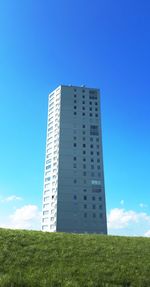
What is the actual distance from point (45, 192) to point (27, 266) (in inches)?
4874

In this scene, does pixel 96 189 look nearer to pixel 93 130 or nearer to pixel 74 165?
pixel 74 165

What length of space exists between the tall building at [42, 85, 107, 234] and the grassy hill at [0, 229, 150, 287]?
103946 millimetres

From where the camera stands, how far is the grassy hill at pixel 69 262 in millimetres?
11922

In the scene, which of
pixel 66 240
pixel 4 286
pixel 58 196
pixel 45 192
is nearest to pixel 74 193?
pixel 58 196

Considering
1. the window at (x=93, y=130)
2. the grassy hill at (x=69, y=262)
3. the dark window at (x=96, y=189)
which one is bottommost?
the grassy hill at (x=69, y=262)

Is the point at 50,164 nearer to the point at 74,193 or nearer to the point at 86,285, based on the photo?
the point at 74,193

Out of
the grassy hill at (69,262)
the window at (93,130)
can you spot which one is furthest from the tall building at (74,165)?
the grassy hill at (69,262)

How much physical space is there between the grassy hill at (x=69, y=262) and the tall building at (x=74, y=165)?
103946 mm

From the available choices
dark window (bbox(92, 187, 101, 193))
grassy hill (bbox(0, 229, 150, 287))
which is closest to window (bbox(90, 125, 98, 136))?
dark window (bbox(92, 187, 101, 193))

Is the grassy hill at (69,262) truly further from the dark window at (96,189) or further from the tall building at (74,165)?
the dark window at (96,189)

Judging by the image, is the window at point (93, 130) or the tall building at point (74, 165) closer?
the tall building at point (74, 165)

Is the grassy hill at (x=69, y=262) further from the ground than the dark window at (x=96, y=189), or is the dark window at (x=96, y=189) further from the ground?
the dark window at (x=96, y=189)

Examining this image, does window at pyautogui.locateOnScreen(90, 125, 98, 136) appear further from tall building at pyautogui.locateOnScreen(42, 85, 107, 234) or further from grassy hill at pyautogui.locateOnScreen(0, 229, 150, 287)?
grassy hill at pyautogui.locateOnScreen(0, 229, 150, 287)

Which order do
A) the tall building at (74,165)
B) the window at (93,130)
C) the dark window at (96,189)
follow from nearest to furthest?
the tall building at (74,165) → the dark window at (96,189) → the window at (93,130)
